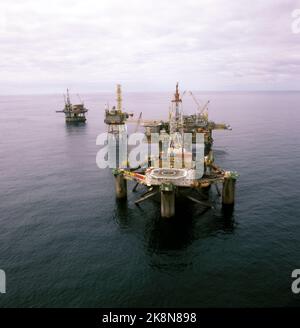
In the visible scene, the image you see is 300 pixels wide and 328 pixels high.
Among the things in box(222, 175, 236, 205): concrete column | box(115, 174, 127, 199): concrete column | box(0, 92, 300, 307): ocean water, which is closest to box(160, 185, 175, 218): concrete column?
box(0, 92, 300, 307): ocean water

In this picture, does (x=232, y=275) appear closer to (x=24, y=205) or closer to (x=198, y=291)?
(x=198, y=291)

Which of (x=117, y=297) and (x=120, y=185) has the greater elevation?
(x=120, y=185)

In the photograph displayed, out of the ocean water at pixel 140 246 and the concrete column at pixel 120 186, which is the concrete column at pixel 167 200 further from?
the concrete column at pixel 120 186

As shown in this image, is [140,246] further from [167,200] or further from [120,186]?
[120,186]

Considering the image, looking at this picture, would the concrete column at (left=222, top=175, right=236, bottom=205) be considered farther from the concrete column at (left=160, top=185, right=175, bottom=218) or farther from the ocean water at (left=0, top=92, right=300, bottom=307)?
the concrete column at (left=160, top=185, right=175, bottom=218)

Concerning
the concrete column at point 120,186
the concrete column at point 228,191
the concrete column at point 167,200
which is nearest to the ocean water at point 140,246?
the concrete column at point 167,200
